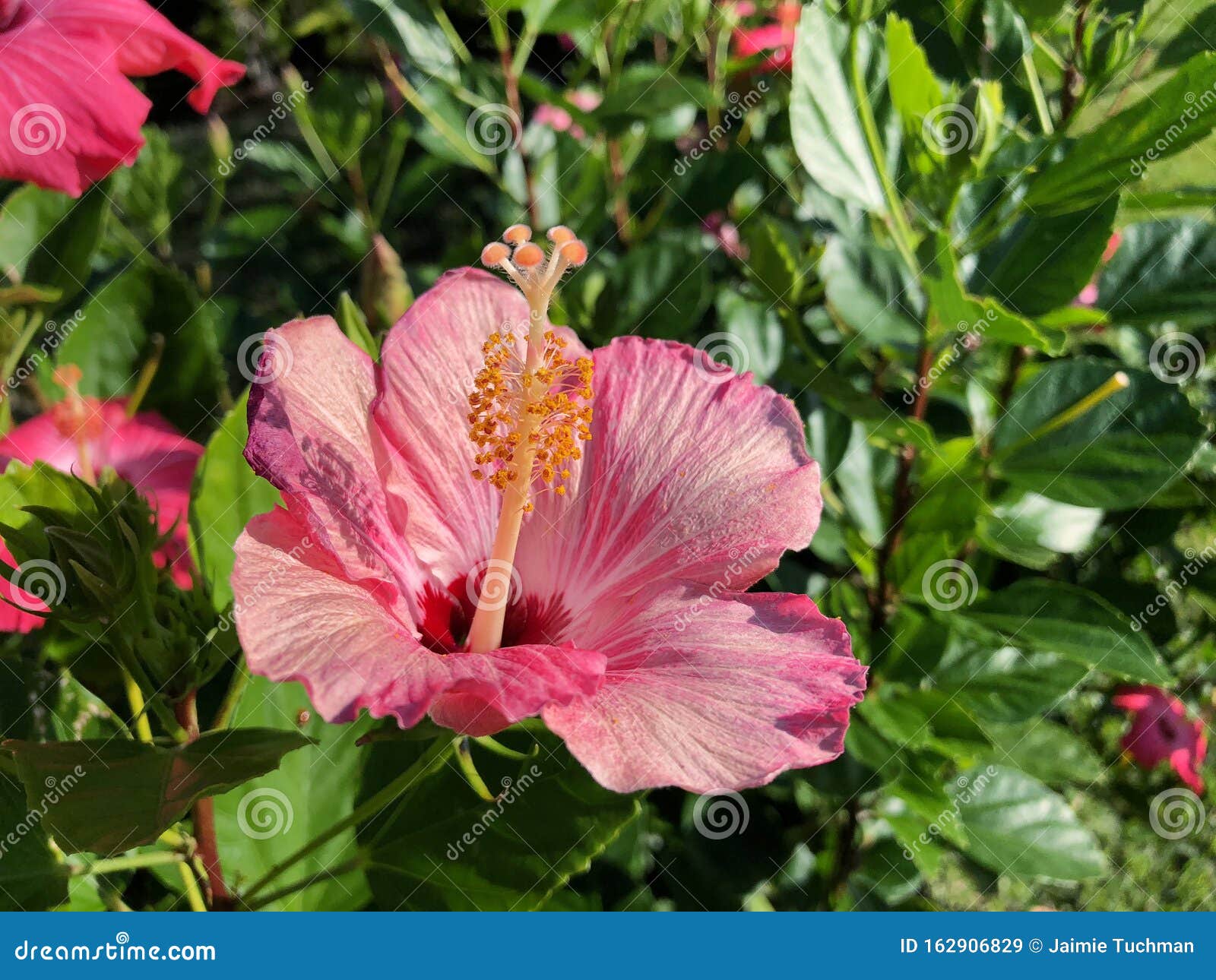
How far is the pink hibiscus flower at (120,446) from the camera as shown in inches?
65.3

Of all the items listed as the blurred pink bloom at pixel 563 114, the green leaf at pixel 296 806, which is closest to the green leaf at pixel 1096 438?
the green leaf at pixel 296 806

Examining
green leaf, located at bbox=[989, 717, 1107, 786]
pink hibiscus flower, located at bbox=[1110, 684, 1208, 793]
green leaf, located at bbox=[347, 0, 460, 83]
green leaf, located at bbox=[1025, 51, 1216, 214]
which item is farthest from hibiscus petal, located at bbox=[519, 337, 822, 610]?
pink hibiscus flower, located at bbox=[1110, 684, 1208, 793]

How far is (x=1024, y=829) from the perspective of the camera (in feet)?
6.03

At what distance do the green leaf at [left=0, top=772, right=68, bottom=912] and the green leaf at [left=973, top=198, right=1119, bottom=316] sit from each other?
132 centimetres

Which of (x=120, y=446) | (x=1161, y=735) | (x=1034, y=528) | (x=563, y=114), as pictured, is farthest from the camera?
(x=563, y=114)

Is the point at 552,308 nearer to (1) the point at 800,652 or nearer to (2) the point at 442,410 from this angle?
(2) the point at 442,410

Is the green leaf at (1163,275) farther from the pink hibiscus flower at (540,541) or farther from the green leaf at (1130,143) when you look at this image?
the pink hibiscus flower at (540,541)

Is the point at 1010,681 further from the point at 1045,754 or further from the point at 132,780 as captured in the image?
the point at 132,780

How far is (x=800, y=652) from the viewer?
1093mm

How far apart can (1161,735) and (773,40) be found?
64.1 inches

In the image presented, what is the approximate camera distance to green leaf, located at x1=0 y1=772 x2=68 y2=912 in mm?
1251

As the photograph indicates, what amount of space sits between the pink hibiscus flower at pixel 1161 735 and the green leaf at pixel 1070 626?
3.07 feet

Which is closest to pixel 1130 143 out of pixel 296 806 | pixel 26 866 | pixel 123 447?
pixel 296 806

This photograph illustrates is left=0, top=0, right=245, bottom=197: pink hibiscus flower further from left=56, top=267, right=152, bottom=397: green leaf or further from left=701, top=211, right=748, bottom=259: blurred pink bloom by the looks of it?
left=701, top=211, right=748, bottom=259: blurred pink bloom
